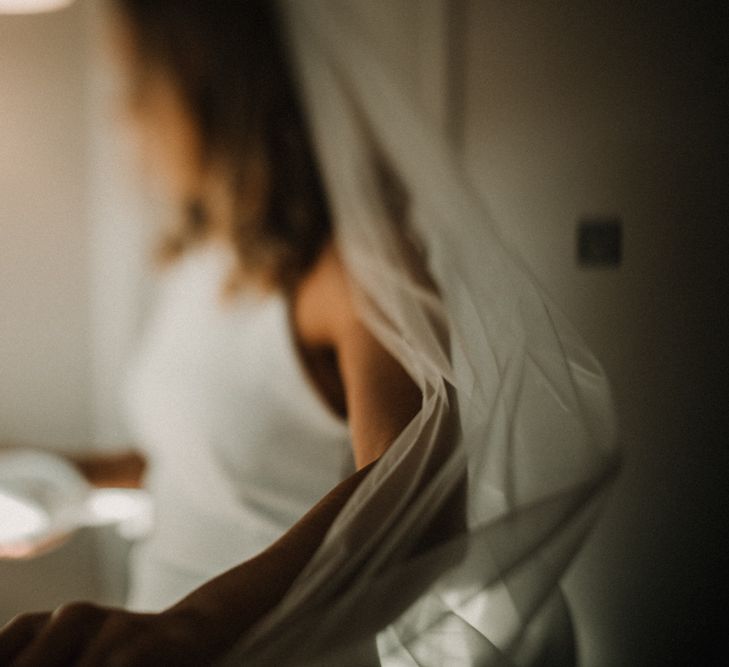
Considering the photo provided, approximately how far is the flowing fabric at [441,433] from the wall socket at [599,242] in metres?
0.21

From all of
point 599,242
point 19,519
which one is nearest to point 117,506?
point 19,519

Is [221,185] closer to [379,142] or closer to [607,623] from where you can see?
[379,142]

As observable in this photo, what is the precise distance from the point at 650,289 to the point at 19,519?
2.29 ft

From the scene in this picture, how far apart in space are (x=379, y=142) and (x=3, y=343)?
880 millimetres

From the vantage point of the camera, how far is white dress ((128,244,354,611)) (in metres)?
0.67

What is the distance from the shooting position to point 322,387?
0.64 meters

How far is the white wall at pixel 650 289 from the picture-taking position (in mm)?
625

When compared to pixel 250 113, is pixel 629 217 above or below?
below

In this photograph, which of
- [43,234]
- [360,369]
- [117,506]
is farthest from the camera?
[43,234]

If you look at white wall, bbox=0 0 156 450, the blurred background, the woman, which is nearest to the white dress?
the woman

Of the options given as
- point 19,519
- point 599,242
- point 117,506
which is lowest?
point 117,506

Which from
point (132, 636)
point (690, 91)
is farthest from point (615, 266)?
point (132, 636)

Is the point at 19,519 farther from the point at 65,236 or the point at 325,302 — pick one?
the point at 65,236

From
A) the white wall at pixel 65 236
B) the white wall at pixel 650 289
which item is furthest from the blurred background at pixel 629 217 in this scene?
the white wall at pixel 65 236
